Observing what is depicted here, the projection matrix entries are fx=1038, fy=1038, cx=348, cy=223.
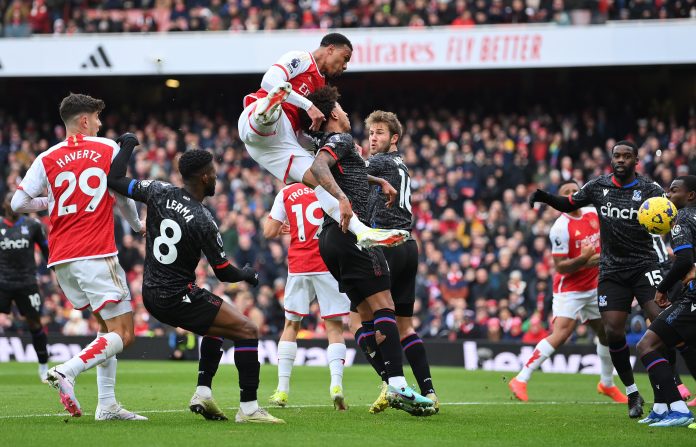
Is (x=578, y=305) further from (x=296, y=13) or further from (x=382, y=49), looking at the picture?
(x=296, y=13)

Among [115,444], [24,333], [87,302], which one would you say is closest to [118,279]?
[87,302]

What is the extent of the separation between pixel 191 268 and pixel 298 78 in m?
2.02

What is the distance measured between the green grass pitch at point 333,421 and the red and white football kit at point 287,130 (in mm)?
2328

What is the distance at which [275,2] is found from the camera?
30.7m

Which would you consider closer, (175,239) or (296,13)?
(175,239)

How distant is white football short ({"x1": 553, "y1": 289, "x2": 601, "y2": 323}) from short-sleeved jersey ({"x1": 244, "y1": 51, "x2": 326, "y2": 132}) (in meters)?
5.30

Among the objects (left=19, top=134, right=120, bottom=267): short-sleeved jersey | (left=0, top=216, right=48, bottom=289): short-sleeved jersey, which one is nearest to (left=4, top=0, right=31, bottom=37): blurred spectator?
(left=0, top=216, right=48, bottom=289): short-sleeved jersey

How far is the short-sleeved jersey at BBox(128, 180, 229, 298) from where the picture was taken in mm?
8836

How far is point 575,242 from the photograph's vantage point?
13.2 metres

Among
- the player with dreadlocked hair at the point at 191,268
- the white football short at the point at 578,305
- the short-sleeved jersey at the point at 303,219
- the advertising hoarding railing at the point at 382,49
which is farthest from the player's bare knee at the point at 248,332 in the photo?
the advertising hoarding railing at the point at 382,49

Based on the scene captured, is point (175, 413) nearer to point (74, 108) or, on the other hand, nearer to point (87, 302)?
point (87, 302)

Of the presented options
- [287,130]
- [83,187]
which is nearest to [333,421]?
[287,130]

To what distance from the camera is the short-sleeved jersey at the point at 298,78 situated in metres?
9.41

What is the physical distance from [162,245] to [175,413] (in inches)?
83.4
